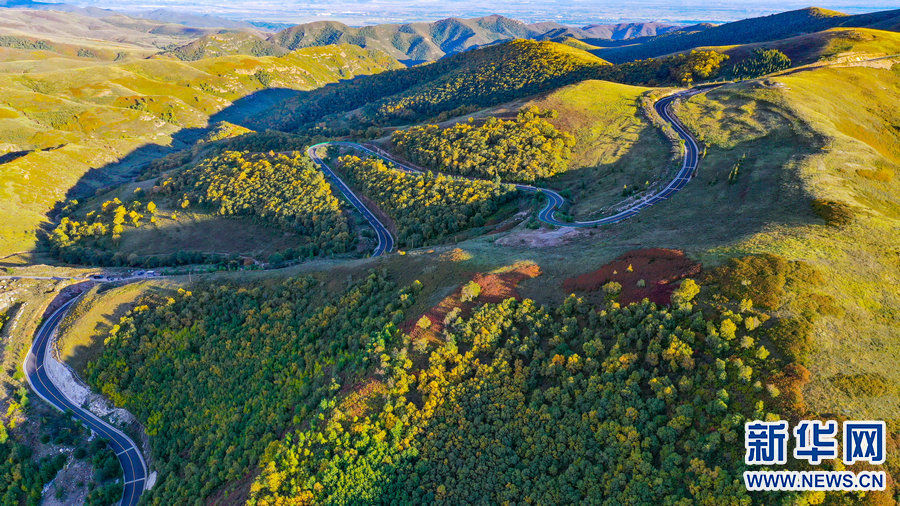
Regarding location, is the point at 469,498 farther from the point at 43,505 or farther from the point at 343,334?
the point at 43,505

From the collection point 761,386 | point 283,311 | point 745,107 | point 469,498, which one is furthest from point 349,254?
point 745,107

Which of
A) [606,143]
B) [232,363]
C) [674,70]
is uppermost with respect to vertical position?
[674,70]

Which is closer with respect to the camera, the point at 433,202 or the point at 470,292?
the point at 470,292

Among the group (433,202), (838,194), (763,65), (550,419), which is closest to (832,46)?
(763,65)

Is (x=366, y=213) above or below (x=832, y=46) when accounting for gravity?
below

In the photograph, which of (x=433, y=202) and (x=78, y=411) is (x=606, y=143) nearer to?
(x=433, y=202)
